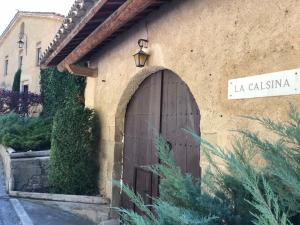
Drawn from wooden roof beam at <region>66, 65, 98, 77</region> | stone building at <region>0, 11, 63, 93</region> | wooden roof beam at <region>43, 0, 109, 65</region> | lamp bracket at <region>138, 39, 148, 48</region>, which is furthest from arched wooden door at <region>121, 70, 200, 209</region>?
stone building at <region>0, 11, 63, 93</region>

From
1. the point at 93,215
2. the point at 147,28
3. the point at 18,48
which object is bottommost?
the point at 93,215

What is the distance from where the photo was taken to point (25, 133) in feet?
33.1

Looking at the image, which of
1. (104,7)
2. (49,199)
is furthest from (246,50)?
(49,199)

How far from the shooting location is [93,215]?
5.98 m

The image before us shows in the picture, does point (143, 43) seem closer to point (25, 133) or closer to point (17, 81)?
point (25, 133)

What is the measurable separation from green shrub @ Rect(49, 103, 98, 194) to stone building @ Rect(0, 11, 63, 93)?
1120cm

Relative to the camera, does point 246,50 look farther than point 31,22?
No

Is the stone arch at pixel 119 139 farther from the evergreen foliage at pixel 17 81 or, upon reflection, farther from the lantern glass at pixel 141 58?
the evergreen foliage at pixel 17 81

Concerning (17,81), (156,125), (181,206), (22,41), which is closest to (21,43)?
(22,41)

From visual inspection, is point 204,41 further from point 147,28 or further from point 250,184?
point 250,184

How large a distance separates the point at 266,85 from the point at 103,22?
2688 millimetres

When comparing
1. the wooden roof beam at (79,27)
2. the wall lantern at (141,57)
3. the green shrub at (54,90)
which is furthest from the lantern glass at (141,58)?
the green shrub at (54,90)

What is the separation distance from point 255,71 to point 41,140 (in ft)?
23.5

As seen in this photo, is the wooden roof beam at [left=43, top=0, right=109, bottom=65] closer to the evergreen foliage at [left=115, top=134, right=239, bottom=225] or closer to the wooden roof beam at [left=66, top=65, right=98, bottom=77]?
the wooden roof beam at [left=66, top=65, right=98, bottom=77]
